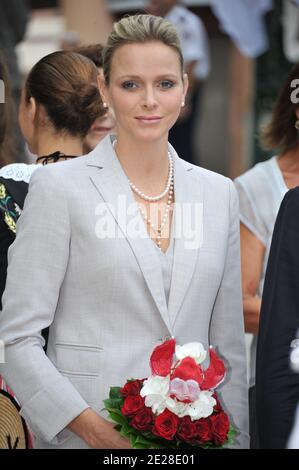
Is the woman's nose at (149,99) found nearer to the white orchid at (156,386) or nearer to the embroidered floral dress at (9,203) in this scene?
the embroidered floral dress at (9,203)

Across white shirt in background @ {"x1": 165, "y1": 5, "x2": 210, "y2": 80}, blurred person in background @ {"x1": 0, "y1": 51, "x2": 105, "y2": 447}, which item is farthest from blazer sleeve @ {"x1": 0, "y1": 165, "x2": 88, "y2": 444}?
white shirt in background @ {"x1": 165, "y1": 5, "x2": 210, "y2": 80}

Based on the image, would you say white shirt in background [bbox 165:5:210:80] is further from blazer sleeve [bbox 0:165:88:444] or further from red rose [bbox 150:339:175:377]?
red rose [bbox 150:339:175:377]

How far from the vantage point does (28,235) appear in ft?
10.4

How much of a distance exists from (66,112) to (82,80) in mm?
135

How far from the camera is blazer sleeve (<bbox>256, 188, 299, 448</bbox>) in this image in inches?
123

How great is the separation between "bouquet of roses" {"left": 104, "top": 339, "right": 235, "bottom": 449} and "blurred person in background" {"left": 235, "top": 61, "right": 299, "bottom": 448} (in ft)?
3.80

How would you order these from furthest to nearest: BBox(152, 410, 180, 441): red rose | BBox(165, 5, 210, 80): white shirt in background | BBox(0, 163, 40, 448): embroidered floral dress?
BBox(165, 5, 210, 80): white shirt in background, BBox(0, 163, 40, 448): embroidered floral dress, BBox(152, 410, 180, 441): red rose

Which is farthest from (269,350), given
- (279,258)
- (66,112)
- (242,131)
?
(242,131)

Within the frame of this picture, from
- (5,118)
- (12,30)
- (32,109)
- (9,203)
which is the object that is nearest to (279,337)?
(9,203)

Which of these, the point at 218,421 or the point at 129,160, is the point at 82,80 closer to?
the point at 129,160

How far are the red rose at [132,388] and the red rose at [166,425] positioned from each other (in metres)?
0.11
